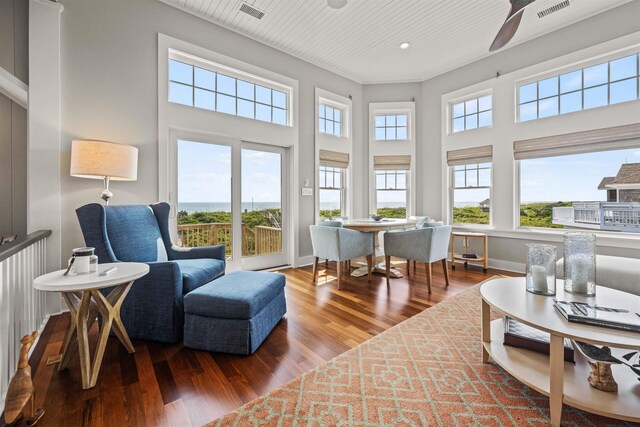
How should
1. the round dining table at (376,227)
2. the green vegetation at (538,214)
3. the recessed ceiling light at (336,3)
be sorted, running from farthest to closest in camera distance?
1. the green vegetation at (538,214)
2. the round dining table at (376,227)
3. the recessed ceiling light at (336,3)

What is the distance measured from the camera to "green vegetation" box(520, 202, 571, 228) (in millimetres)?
3979

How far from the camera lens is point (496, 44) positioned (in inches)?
92.0

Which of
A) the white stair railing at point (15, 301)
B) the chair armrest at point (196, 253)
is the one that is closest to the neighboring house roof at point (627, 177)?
the chair armrest at point (196, 253)

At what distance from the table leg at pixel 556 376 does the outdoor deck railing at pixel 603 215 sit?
136 inches

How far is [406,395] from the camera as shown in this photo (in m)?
1.48

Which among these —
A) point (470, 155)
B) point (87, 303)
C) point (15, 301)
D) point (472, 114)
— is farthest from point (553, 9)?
point (15, 301)

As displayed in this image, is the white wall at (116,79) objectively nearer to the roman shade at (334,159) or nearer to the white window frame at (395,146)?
the roman shade at (334,159)

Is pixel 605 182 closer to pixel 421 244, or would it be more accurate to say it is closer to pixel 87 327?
pixel 421 244

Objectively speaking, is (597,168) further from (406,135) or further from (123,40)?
(123,40)

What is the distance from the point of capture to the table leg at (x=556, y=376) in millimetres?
1197

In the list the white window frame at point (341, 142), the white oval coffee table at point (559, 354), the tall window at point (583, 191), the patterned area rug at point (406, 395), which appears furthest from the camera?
the white window frame at point (341, 142)

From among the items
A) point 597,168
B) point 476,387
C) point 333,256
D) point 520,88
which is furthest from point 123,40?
point 597,168

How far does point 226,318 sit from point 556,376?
5.90 feet

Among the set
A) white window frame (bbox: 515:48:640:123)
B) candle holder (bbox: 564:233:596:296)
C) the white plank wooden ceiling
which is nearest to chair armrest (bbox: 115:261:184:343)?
candle holder (bbox: 564:233:596:296)
